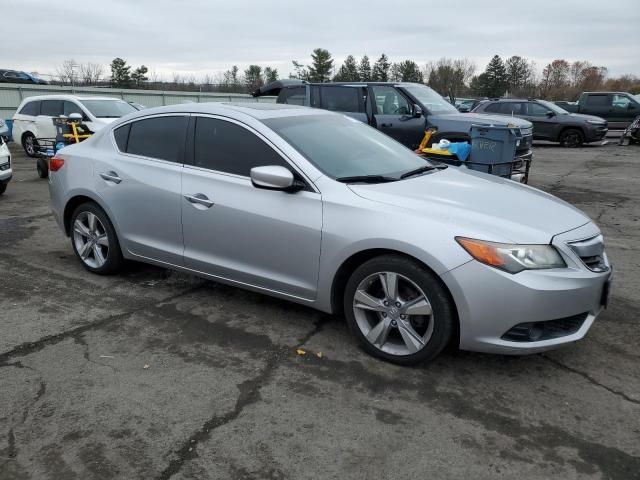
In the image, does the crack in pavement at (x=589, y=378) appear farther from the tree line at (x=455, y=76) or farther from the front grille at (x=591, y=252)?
the tree line at (x=455, y=76)

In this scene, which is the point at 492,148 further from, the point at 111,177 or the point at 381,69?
the point at 381,69

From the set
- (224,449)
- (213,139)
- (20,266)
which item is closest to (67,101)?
(20,266)

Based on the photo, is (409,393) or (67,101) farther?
(67,101)

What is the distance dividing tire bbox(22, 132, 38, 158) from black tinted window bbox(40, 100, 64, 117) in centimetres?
93

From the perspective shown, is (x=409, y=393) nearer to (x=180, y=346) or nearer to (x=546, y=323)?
(x=546, y=323)

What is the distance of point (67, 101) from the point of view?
14.3 metres

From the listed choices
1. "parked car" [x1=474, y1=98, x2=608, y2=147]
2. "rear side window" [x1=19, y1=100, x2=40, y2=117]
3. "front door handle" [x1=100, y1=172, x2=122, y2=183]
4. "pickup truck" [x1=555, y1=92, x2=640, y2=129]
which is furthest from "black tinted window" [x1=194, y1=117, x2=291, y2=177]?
"pickup truck" [x1=555, y1=92, x2=640, y2=129]

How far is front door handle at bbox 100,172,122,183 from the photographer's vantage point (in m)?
4.68

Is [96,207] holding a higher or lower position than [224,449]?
higher

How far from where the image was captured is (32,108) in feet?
50.4

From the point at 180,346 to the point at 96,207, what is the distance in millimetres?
1911

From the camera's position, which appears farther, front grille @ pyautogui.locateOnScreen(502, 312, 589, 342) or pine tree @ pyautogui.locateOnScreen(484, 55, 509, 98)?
pine tree @ pyautogui.locateOnScreen(484, 55, 509, 98)

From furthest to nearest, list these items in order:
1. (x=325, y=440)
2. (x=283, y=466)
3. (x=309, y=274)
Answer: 1. (x=309, y=274)
2. (x=325, y=440)
3. (x=283, y=466)

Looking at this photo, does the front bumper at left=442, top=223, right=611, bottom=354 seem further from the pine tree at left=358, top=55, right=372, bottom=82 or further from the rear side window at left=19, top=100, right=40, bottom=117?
the pine tree at left=358, top=55, right=372, bottom=82
